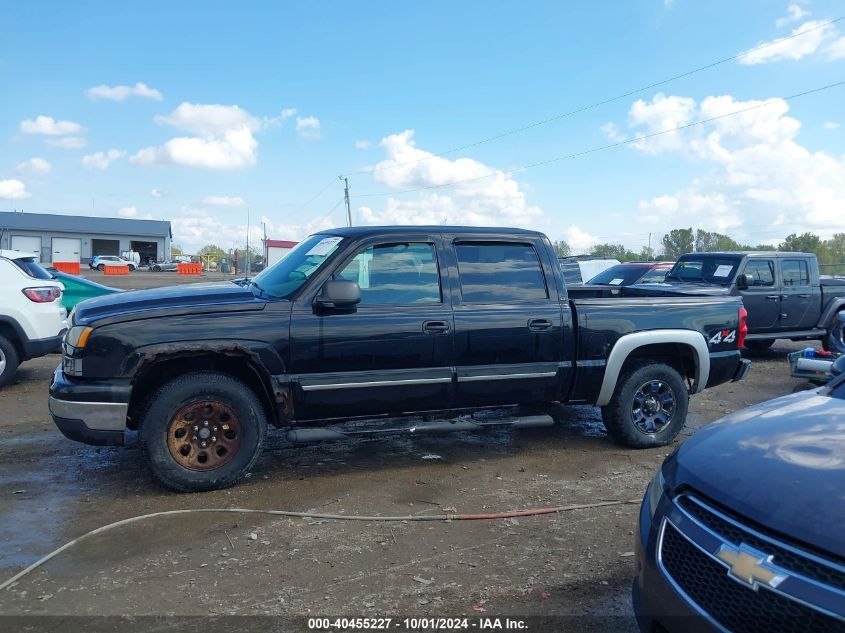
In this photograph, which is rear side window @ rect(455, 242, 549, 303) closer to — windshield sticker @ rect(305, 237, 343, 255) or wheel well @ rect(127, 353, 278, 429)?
windshield sticker @ rect(305, 237, 343, 255)

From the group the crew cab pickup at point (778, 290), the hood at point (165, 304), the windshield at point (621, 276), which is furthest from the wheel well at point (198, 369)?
the windshield at point (621, 276)

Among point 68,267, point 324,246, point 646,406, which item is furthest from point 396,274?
point 68,267


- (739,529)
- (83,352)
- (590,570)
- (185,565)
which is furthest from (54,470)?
(739,529)

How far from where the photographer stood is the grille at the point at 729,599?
195 cm

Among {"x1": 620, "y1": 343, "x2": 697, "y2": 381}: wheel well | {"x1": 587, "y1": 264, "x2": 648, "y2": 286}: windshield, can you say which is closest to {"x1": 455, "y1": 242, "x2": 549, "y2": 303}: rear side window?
{"x1": 620, "y1": 343, "x2": 697, "y2": 381}: wheel well

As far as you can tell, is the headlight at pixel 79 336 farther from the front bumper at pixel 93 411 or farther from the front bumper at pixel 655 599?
the front bumper at pixel 655 599

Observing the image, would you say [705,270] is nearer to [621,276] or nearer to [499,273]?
[621,276]

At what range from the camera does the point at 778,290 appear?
11375mm

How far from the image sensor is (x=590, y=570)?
3.77 m

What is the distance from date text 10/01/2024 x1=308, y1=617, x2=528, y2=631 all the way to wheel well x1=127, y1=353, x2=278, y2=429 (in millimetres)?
2056

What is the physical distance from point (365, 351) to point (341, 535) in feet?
4.57

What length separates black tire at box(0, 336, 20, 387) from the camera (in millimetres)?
8406

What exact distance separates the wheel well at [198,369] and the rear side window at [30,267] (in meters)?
5.02

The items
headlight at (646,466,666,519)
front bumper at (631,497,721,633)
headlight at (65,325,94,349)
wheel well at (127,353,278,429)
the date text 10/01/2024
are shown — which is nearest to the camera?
front bumper at (631,497,721,633)
